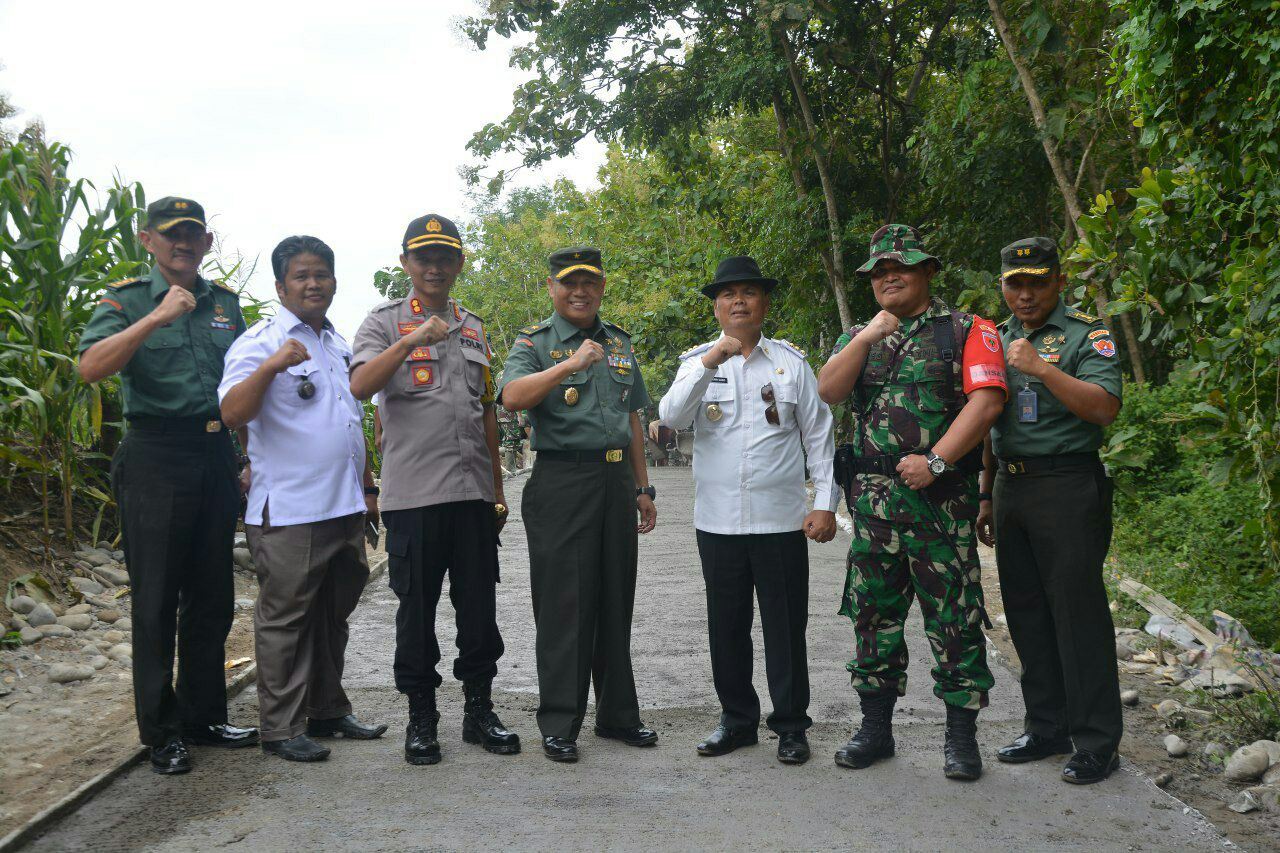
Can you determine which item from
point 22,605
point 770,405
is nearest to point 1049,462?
point 770,405

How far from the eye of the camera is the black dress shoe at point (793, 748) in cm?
475

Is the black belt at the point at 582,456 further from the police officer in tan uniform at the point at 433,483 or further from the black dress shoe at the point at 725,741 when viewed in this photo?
the black dress shoe at the point at 725,741

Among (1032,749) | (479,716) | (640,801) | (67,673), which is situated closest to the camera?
(640,801)

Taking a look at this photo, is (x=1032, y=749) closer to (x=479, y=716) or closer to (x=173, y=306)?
(x=479, y=716)

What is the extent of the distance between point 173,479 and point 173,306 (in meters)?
0.76

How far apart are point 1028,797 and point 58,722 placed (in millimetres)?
4280

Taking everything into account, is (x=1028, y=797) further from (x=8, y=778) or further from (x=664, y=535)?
(x=664, y=535)

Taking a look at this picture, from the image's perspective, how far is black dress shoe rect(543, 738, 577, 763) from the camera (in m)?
4.80

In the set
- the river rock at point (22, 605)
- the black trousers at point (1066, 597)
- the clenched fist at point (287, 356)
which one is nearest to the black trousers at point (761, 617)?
the black trousers at point (1066, 597)

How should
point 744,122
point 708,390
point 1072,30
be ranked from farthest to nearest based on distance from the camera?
point 744,122 < point 1072,30 < point 708,390

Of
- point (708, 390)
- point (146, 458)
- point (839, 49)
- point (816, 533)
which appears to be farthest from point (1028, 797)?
point (839, 49)

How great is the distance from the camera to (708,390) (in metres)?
5.09

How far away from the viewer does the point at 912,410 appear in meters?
4.64

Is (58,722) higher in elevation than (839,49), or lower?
lower
